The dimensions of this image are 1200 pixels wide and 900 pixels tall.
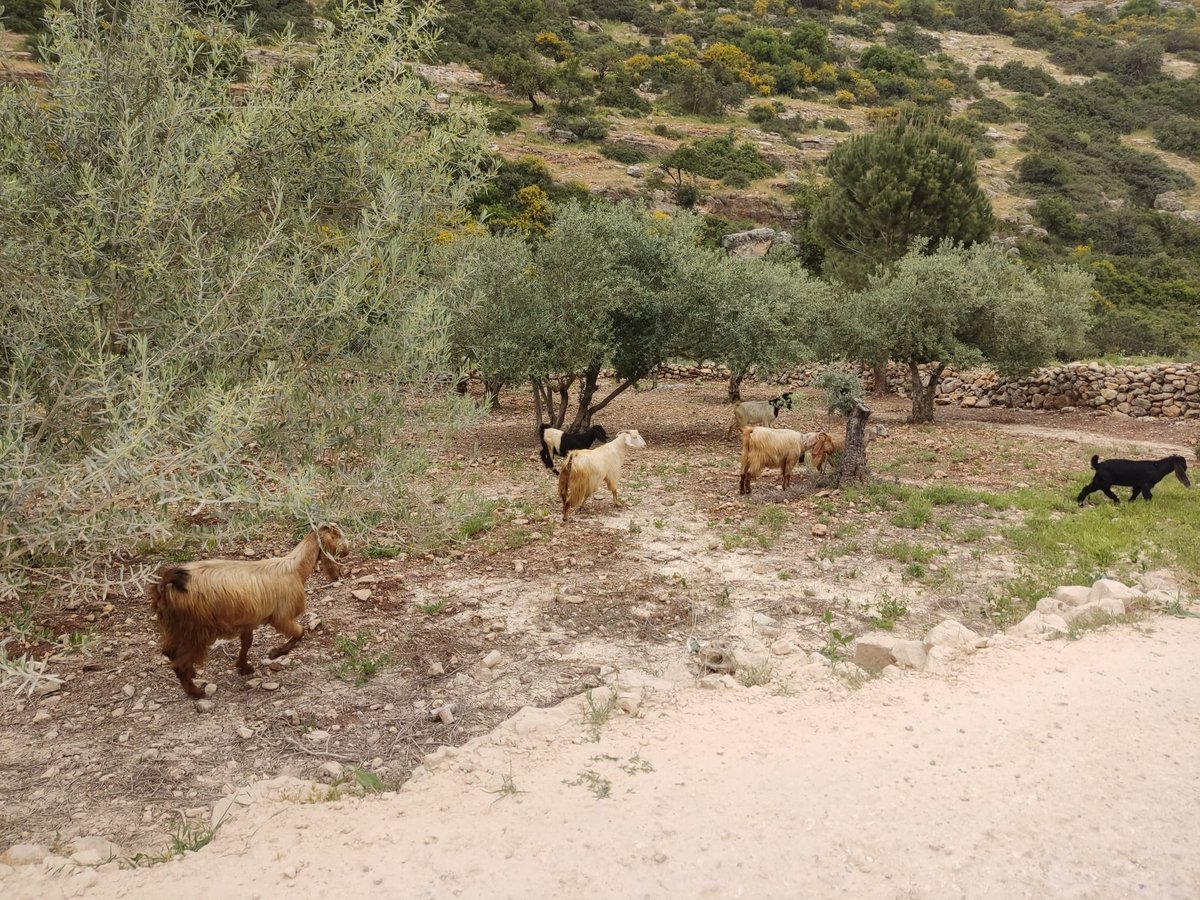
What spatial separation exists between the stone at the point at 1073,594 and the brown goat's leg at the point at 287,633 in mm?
8321

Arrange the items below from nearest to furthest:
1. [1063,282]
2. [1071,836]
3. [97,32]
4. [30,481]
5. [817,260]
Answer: [30,481]
[1071,836]
[97,32]
[1063,282]
[817,260]

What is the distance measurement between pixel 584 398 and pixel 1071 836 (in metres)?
15.3

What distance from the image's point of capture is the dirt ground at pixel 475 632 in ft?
17.5

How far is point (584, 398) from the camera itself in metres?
18.8

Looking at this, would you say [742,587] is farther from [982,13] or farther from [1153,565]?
[982,13]

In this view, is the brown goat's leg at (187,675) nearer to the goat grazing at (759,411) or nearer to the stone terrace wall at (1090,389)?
the goat grazing at (759,411)

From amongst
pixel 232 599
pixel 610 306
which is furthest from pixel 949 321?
pixel 232 599

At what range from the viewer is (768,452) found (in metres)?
12.9

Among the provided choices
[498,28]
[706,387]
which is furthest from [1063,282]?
[498,28]

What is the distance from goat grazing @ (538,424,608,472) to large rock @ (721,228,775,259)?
3315 cm

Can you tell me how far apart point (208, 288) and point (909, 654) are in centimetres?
691

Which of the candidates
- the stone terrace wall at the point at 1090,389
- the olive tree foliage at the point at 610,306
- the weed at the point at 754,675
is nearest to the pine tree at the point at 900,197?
the stone terrace wall at the point at 1090,389

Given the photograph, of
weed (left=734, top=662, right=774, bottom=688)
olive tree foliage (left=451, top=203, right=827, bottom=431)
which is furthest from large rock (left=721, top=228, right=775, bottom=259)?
weed (left=734, top=662, right=774, bottom=688)

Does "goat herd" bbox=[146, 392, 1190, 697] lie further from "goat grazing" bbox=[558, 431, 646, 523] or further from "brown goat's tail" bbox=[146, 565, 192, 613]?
"goat grazing" bbox=[558, 431, 646, 523]
